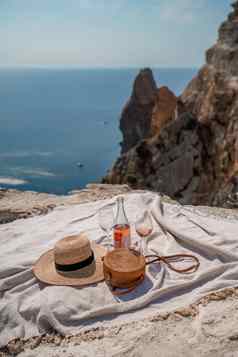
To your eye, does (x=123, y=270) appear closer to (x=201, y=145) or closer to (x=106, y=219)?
(x=106, y=219)

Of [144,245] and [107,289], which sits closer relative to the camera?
[107,289]

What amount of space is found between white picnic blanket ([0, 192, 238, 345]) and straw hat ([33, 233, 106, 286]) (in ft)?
0.24

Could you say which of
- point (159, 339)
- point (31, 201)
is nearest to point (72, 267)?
point (159, 339)

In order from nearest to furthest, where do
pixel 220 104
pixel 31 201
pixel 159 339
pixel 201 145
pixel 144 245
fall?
pixel 159 339
pixel 144 245
pixel 31 201
pixel 220 104
pixel 201 145

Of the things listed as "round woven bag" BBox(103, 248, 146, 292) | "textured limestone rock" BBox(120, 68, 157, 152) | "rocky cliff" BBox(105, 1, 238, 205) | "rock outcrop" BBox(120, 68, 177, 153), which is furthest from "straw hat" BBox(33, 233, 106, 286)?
"textured limestone rock" BBox(120, 68, 157, 152)

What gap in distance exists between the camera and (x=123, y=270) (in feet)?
8.30

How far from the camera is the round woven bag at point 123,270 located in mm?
2545

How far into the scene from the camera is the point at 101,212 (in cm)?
418

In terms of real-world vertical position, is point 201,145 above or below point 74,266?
below

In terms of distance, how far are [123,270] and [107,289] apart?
0.73ft

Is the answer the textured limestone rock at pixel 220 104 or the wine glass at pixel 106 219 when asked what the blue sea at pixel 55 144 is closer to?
the textured limestone rock at pixel 220 104

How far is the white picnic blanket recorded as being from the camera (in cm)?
239

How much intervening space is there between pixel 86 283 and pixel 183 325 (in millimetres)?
818

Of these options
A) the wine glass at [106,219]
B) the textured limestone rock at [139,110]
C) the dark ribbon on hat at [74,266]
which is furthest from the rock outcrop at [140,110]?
the dark ribbon on hat at [74,266]
